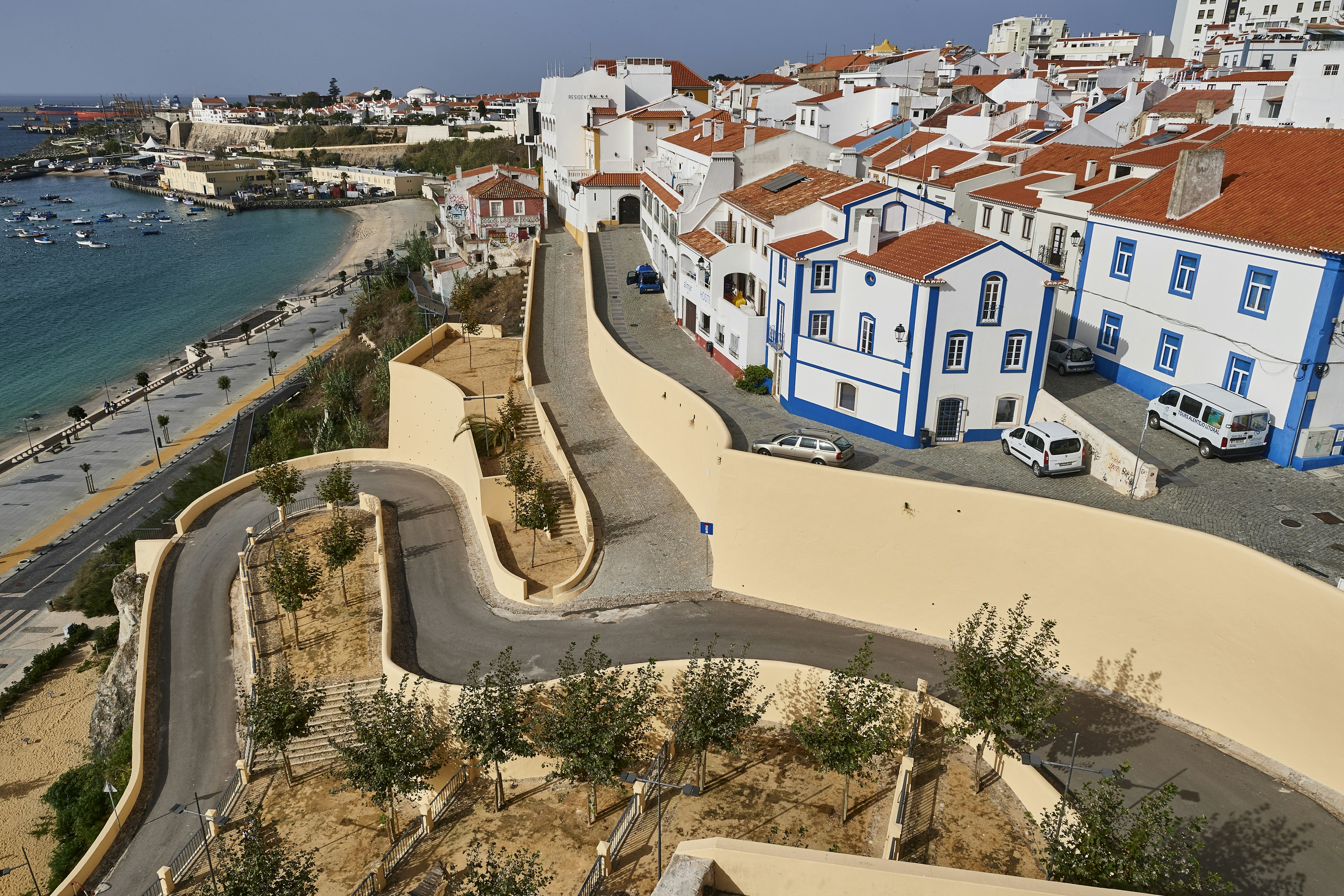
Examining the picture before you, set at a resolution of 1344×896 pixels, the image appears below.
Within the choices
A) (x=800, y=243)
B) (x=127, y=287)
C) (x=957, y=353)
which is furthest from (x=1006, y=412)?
(x=127, y=287)

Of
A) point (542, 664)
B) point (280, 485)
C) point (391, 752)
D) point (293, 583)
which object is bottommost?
point (280, 485)

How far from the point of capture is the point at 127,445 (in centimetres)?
5706

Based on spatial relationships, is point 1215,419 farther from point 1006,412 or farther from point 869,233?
point 869,233

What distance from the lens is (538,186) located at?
2837 inches

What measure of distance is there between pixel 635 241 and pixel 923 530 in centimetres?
3763

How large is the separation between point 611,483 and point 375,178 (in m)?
140

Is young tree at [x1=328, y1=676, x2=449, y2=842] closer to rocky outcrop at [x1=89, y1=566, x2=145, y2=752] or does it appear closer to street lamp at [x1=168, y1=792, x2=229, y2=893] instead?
street lamp at [x1=168, y1=792, x2=229, y2=893]

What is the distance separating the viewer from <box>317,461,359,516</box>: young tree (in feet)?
109

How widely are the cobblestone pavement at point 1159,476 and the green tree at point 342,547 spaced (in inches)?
520

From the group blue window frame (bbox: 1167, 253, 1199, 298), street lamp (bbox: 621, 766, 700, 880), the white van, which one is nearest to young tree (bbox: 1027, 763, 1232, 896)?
street lamp (bbox: 621, 766, 700, 880)

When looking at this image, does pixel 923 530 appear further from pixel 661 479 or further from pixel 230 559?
pixel 230 559

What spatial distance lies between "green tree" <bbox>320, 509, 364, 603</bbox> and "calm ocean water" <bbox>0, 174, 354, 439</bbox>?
46.1 meters

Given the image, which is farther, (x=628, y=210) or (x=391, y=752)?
(x=628, y=210)

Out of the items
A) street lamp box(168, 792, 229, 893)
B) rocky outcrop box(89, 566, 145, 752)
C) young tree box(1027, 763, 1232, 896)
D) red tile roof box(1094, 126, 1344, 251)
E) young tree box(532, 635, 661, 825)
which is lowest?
rocky outcrop box(89, 566, 145, 752)
